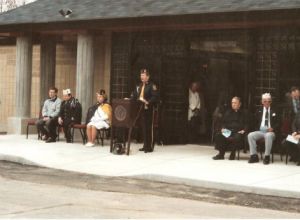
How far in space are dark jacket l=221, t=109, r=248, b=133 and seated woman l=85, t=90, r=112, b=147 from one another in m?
3.33

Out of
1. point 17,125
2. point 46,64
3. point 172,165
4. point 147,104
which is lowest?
point 172,165

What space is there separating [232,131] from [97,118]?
378 centimetres

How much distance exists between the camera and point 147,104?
14750 millimetres

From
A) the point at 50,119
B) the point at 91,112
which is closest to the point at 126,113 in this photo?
the point at 91,112

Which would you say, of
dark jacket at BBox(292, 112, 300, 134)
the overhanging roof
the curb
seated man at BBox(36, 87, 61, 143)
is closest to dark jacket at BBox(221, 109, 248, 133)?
dark jacket at BBox(292, 112, 300, 134)

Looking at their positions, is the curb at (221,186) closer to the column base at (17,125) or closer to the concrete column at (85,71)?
the concrete column at (85,71)

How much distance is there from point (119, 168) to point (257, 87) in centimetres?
450

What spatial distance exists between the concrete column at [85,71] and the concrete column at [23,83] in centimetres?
220

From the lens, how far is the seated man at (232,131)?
44.6 ft

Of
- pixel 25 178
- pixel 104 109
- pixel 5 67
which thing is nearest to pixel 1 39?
pixel 5 67

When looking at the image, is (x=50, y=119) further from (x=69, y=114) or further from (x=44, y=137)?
(x=44, y=137)

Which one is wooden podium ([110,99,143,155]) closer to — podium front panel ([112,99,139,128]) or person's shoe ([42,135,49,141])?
podium front panel ([112,99,139,128])

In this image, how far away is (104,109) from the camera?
16109 mm

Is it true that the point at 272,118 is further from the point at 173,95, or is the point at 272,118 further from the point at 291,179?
the point at 173,95
